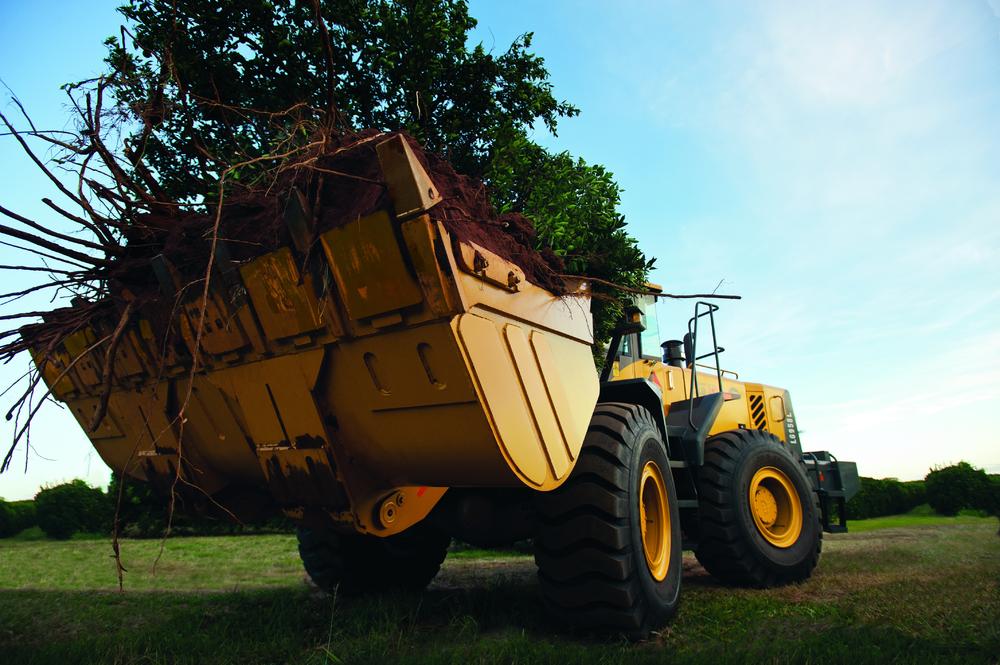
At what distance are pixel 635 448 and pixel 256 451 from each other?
82.3 inches

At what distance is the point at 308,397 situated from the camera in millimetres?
3104

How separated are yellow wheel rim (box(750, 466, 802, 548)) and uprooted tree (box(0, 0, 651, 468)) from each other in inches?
81.7

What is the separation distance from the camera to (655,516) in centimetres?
408

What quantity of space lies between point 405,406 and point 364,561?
8.70 feet

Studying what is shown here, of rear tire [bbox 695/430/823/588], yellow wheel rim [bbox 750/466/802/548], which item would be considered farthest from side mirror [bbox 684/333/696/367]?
yellow wheel rim [bbox 750/466/802/548]

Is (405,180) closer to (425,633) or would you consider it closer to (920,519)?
(425,633)

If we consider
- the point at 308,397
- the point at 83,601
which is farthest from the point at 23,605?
the point at 308,397

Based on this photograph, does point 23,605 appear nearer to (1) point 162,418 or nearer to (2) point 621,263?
(1) point 162,418

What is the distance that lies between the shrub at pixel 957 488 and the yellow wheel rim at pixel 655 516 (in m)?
16.2

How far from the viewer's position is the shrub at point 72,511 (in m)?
13.3

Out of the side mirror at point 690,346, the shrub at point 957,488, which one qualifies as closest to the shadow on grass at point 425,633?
the side mirror at point 690,346

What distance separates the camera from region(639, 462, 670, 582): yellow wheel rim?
391 cm

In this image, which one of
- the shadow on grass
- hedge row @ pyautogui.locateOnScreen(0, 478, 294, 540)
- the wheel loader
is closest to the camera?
the wheel loader

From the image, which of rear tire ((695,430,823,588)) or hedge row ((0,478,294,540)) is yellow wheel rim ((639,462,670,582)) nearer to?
rear tire ((695,430,823,588))
